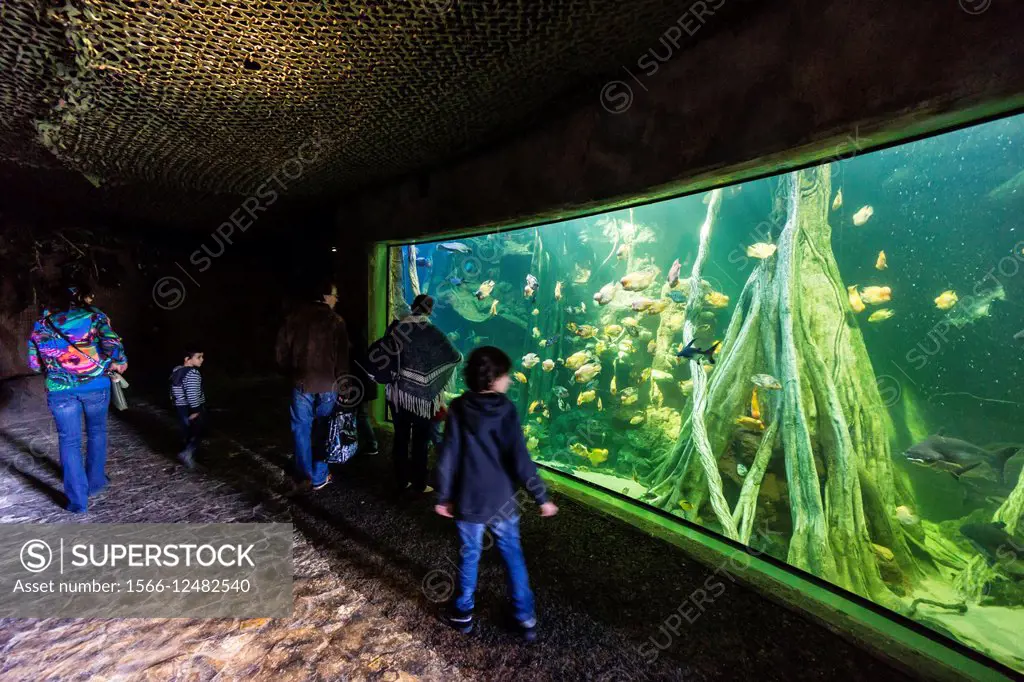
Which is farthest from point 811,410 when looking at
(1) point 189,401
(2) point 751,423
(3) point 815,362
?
(1) point 189,401

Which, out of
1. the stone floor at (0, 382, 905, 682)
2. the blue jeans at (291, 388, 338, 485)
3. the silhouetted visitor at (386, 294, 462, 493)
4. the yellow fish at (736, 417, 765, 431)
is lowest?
the yellow fish at (736, 417, 765, 431)

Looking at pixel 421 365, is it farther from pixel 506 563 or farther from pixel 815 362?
pixel 815 362

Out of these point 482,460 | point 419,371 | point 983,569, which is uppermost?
point 419,371

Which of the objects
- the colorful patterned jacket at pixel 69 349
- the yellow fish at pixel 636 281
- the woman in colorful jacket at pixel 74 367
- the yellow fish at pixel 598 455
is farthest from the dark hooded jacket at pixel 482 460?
the yellow fish at pixel 598 455

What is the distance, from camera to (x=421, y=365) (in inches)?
166

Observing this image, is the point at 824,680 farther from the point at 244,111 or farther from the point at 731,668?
the point at 244,111

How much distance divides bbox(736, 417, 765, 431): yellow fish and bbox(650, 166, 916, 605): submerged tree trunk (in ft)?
0.61

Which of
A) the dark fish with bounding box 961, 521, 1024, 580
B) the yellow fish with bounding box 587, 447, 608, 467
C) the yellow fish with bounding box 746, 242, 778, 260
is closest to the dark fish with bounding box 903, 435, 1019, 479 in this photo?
the dark fish with bounding box 961, 521, 1024, 580

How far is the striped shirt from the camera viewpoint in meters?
5.24

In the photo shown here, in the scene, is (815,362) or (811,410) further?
(815,362)

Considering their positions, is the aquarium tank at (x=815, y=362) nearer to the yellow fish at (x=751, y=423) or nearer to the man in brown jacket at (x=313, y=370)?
the yellow fish at (x=751, y=423)

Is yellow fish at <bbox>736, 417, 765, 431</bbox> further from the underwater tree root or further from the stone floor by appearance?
the stone floor

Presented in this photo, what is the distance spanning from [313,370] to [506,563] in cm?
297

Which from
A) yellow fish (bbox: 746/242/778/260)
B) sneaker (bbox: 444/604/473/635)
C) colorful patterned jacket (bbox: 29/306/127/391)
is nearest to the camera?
sneaker (bbox: 444/604/473/635)
